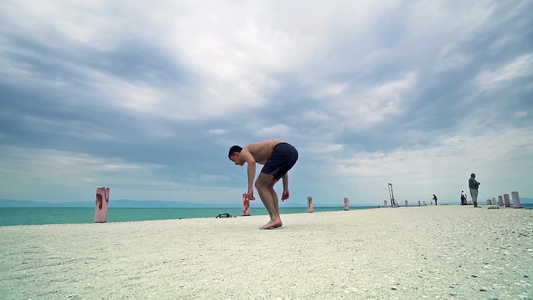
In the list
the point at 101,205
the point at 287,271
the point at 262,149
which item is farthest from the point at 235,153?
the point at 101,205

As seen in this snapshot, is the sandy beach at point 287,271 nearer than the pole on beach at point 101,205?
Yes

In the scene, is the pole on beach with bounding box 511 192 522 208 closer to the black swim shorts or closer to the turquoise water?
the black swim shorts

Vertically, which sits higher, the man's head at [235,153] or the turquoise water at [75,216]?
the man's head at [235,153]

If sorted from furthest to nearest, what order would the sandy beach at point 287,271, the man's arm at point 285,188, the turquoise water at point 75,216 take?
the turquoise water at point 75,216 → the man's arm at point 285,188 → the sandy beach at point 287,271

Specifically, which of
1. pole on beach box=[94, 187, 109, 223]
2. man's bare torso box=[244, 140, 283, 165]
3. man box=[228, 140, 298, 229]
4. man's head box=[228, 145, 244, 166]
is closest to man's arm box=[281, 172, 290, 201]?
man box=[228, 140, 298, 229]

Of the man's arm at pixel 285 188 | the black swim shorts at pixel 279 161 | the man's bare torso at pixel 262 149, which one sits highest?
the man's bare torso at pixel 262 149

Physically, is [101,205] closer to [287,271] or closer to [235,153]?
[235,153]

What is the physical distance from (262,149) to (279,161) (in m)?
0.49

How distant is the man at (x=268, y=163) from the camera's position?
507 cm

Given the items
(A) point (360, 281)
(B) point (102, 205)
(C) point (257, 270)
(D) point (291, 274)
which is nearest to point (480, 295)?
(A) point (360, 281)

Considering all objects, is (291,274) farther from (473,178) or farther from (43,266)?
(473,178)

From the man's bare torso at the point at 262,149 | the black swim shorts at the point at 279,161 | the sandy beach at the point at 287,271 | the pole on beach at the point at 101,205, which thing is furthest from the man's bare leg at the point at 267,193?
the pole on beach at the point at 101,205

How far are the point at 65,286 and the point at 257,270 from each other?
1236 mm

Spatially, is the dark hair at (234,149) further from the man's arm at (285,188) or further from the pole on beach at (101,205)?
the pole on beach at (101,205)
